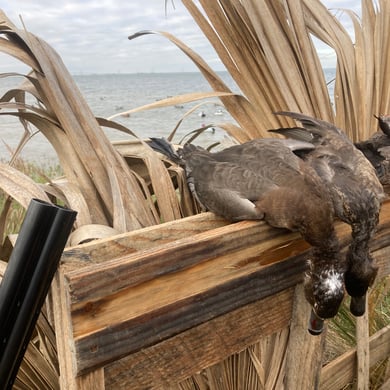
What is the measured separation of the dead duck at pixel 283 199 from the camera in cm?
111

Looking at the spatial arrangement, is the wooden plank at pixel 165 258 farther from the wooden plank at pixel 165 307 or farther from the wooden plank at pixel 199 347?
the wooden plank at pixel 199 347

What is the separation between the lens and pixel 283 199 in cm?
114

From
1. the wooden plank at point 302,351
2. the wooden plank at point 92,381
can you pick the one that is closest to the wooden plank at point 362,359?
the wooden plank at point 302,351

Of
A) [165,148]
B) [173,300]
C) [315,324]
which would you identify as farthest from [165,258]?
[165,148]

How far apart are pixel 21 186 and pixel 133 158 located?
483 mm

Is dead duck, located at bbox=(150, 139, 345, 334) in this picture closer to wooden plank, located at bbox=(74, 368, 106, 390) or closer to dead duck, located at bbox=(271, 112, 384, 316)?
dead duck, located at bbox=(271, 112, 384, 316)

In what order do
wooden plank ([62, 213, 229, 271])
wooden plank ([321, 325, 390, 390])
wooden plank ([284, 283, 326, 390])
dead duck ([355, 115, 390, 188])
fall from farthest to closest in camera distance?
wooden plank ([321, 325, 390, 390]) < dead duck ([355, 115, 390, 188]) < wooden plank ([284, 283, 326, 390]) < wooden plank ([62, 213, 229, 271])

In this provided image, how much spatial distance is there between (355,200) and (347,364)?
3.55 feet

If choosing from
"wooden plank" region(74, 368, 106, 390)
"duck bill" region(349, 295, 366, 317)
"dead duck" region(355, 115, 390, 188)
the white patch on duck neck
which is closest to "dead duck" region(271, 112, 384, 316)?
"duck bill" region(349, 295, 366, 317)

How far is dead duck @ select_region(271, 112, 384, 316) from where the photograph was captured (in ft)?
4.00

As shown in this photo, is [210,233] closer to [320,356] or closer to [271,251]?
[271,251]

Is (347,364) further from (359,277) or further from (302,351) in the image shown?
(359,277)

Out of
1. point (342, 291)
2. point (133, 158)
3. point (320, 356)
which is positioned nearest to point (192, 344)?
point (342, 291)

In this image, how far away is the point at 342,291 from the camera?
44.4 inches
